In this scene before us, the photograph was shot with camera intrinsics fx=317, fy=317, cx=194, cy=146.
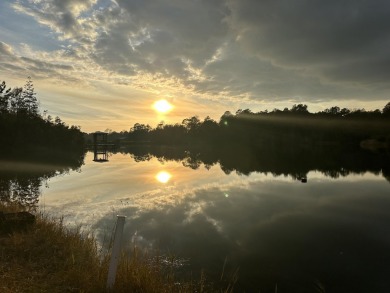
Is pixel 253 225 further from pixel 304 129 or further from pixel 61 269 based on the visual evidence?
pixel 304 129

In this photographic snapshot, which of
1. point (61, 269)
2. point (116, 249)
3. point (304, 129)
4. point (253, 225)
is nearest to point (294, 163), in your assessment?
point (253, 225)

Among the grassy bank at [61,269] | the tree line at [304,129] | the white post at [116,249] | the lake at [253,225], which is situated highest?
the tree line at [304,129]

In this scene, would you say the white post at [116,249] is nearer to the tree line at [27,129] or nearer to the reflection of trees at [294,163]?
the reflection of trees at [294,163]

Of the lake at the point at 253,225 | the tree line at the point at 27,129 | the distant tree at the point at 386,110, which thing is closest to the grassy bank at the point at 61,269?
the lake at the point at 253,225

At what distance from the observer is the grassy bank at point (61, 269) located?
270 inches

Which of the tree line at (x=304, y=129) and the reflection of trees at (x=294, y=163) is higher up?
the tree line at (x=304, y=129)

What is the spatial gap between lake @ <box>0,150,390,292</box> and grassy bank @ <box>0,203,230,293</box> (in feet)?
8.11

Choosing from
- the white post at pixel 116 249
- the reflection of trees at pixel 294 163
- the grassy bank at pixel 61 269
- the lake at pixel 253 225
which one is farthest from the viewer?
the reflection of trees at pixel 294 163

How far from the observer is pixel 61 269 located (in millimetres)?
7941

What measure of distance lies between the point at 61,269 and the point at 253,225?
11.8 m

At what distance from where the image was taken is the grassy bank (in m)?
6.87

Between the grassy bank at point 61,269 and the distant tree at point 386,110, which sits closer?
the grassy bank at point 61,269

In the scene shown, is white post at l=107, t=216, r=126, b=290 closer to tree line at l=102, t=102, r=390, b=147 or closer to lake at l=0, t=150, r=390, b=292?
lake at l=0, t=150, r=390, b=292

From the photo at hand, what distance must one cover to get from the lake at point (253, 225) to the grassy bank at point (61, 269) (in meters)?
2.47
